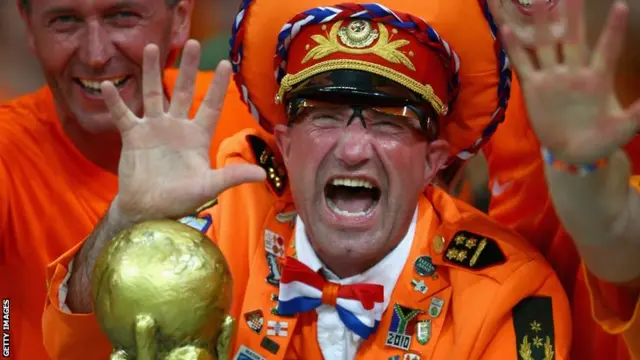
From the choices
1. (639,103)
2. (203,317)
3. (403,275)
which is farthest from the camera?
(403,275)

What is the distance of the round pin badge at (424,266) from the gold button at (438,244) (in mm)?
21

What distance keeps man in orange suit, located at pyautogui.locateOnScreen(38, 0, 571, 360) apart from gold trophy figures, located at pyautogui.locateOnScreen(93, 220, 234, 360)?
0.47 ft

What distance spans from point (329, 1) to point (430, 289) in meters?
0.51

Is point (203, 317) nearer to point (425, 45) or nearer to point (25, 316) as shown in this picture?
point (425, 45)

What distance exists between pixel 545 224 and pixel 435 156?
1.01 feet

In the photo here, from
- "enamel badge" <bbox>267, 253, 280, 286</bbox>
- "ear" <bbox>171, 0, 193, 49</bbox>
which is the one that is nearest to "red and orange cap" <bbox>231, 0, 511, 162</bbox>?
"enamel badge" <bbox>267, 253, 280, 286</bbox>

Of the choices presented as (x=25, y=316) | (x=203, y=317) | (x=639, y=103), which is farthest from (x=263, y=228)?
(x=639, y=103)

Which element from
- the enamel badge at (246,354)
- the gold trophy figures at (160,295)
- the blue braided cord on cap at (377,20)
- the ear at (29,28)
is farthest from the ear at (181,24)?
the gold trophy figures at (160,295)

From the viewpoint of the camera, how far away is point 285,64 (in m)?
1.73

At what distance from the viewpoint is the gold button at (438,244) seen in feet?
5.69

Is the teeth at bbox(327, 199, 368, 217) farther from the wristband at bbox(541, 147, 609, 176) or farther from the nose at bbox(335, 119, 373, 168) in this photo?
the wristband at bbox(541, 147, 609, 176)

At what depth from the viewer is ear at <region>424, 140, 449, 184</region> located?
5.67ft

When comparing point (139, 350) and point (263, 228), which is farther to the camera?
point (263, 228)

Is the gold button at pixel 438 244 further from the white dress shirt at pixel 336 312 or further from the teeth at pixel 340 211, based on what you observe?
the teeth at pixel 340 211
